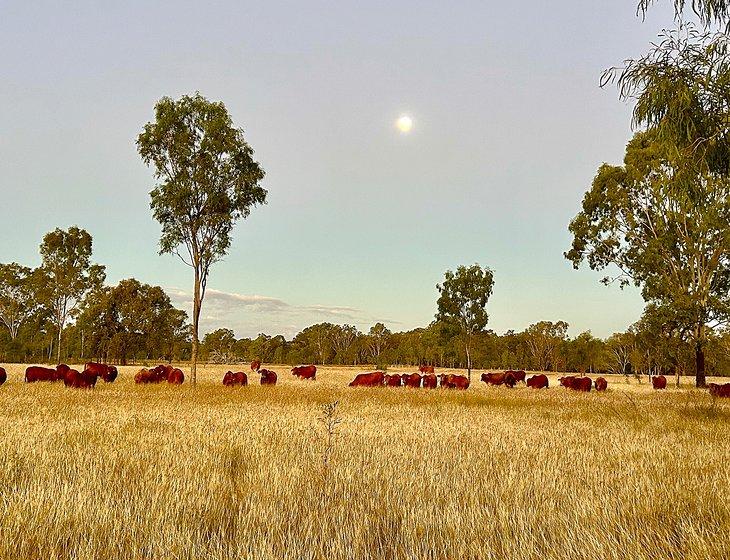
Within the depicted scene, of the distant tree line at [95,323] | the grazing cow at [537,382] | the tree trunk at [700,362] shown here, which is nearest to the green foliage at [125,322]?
the distant tree line at [95,323]

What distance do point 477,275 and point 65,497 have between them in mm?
40115

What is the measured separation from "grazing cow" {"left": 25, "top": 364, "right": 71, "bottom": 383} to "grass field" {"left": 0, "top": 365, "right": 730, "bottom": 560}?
14.6 m

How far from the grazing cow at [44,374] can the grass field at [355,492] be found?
14.6m

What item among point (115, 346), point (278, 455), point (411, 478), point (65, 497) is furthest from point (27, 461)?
point (115, 346)

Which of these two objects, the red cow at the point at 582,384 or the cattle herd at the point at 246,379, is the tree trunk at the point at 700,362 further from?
the red cow at the point at 582,384

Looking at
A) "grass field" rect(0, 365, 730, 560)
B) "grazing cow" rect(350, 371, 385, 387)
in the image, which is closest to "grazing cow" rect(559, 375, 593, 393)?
"grazing cow" rect(350, 371, 385, 387)

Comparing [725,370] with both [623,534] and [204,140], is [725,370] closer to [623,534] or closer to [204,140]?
[204,140]

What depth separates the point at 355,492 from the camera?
495cm

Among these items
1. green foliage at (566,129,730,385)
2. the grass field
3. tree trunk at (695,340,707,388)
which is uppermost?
green foliage at (566,129,730,385)

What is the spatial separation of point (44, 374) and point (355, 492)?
2274 cm

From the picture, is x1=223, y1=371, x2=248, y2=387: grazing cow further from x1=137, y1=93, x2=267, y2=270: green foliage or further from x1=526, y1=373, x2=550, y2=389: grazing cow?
x1=526, y1=373, x2=550, y2=389: grazing cow

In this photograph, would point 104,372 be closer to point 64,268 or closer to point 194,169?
point 194,169

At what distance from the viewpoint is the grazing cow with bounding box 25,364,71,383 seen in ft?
72.8

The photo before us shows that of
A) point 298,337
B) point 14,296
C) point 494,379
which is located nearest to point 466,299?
point 494,379
